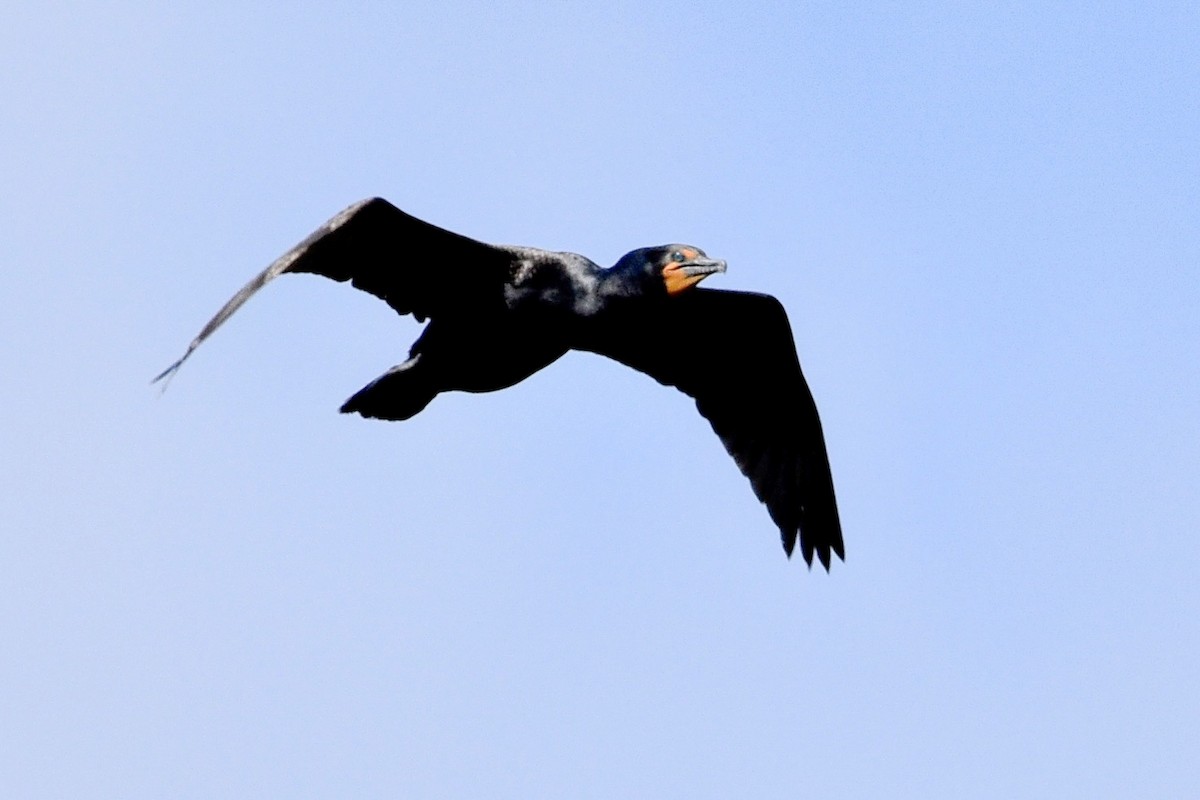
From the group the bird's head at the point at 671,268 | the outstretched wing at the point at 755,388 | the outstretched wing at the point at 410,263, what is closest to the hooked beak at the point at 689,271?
the bird's head at the point at 671,268

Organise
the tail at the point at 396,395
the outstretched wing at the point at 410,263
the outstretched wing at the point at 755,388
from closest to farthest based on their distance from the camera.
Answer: the outstretched wing at the point at 410,263 < the tail at the point at 396,395 < the outstretched wing at the point at 755,388

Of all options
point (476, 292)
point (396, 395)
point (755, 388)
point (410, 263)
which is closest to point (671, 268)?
point (476, 292)

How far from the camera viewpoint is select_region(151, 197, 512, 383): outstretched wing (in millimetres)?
9664

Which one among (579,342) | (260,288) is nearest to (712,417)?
(579,342)

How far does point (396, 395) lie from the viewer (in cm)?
1020

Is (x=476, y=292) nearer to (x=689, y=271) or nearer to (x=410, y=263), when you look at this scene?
(x=410, y=263)

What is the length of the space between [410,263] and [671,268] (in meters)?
1.39

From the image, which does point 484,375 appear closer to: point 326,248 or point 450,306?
point 450,306

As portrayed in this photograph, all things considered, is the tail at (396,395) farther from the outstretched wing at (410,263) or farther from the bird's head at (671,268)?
the bird's head at (671,268)

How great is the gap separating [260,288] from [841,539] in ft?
16.9

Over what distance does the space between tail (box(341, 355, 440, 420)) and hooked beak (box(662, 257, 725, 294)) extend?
1440mm

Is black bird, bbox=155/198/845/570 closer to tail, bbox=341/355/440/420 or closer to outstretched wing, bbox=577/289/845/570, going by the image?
tail, bbox=341/355/440/420

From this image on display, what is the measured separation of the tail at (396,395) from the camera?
399 inches

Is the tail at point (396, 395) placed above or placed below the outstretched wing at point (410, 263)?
below
